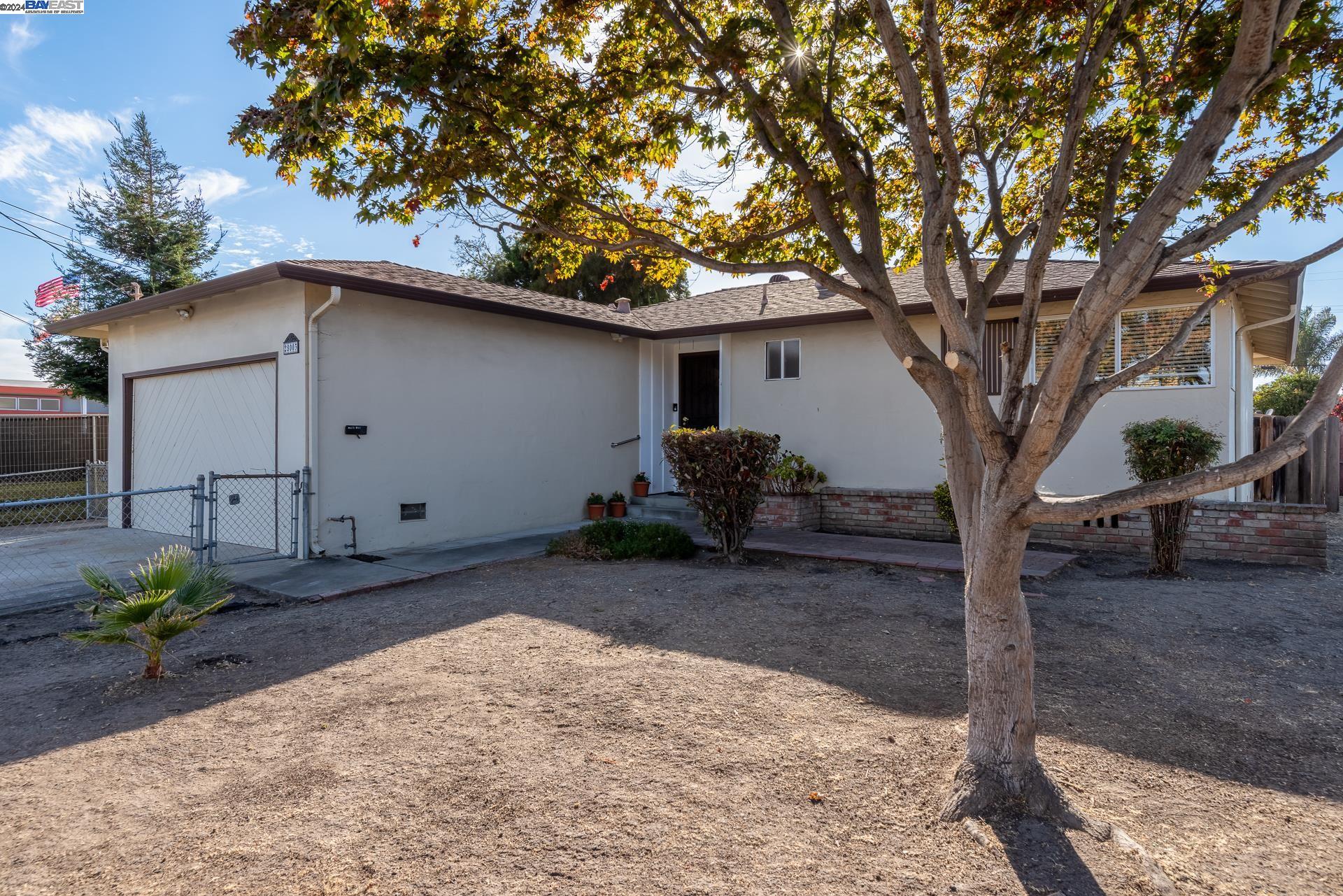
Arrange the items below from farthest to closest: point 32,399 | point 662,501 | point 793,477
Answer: point 32,399, point 662,501, point 793,477

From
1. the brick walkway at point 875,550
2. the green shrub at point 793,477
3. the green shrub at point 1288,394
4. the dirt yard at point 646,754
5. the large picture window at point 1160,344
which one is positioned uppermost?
the green shrub at point 1288,394

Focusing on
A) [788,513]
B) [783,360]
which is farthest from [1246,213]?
[783,360]

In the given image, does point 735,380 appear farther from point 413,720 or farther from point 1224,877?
point 1224,877

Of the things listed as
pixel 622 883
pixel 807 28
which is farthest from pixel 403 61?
pixel 622 883

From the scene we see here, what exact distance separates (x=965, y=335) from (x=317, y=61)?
366 cm

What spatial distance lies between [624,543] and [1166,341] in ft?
21.9

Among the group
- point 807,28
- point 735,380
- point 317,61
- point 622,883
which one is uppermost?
point 807,28

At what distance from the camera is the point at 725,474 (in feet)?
25.3

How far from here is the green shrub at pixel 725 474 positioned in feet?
25.3

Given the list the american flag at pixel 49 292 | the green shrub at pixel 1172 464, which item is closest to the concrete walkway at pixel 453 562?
the green shrub at pixel 1172 464

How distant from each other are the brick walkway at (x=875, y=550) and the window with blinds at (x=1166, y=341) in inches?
98.4

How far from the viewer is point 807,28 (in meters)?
4.45

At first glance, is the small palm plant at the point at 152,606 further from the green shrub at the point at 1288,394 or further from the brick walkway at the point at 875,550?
the green shrub at the point at 1288,394

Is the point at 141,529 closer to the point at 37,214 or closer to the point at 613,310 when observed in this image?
the point at 613,310
